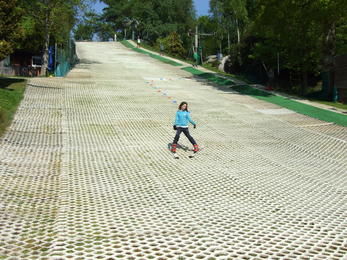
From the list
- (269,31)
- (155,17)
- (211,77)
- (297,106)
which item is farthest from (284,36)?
(155,17)

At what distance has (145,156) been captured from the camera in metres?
10.5

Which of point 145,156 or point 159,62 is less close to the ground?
point 159,62

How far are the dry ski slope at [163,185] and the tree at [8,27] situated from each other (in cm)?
224

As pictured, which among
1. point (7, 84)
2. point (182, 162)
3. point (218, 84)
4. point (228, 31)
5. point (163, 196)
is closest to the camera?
point (163, 196)

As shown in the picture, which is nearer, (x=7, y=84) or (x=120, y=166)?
(x=120, y=166)

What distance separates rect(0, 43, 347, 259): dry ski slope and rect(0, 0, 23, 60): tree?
2.24 metres

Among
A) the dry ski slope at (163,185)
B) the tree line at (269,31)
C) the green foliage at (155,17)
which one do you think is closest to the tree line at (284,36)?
the tree line at (269,31)

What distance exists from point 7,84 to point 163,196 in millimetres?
15345

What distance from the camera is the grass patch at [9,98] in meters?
13.1

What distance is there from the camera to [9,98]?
644 inches

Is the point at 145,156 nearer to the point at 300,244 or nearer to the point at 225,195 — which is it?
the point at 225,195

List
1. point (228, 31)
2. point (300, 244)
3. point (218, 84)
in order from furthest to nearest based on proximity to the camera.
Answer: point (228, 31)
point (218, 84)
point (300, 244)

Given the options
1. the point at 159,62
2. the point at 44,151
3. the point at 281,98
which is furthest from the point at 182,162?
the point at 159,62

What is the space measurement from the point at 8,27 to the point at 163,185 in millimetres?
12996
